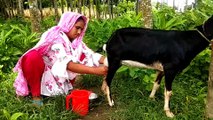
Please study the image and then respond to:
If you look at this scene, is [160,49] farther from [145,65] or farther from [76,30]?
[76,30]

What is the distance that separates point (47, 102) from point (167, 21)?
11.1 feet

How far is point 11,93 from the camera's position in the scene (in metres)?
4.81

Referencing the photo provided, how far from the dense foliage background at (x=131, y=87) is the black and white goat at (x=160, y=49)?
0.27 meters

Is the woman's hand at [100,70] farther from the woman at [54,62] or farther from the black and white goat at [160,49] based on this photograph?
the black and white goat at [160,49]

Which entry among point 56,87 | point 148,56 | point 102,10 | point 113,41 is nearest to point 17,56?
point 56,87

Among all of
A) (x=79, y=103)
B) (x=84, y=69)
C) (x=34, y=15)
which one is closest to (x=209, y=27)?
(x=84, y=69)

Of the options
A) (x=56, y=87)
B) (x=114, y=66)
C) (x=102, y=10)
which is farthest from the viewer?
(x=102, y=10)

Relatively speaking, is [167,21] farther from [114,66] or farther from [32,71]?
[32,71]

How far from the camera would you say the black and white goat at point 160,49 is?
12.9 feet

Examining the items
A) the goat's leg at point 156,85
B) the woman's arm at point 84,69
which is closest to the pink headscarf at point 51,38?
A: the woman's arm at point 84,69

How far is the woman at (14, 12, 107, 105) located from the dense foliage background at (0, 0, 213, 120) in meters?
0.18

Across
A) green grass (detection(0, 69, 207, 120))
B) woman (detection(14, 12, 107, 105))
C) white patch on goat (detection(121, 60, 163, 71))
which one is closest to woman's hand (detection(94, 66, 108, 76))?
woman (detection(14, 12, 107, 105))

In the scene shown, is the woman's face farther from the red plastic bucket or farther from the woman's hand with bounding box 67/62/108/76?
the red plastic bucket

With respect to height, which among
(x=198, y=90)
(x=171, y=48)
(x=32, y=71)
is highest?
(x=171, y=48)
